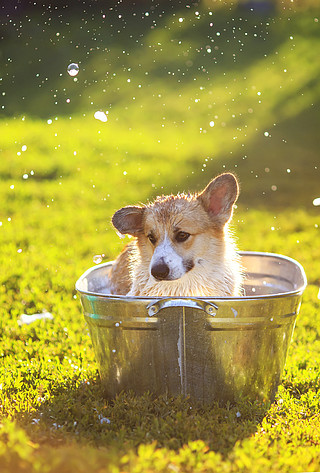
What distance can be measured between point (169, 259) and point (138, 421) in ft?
3.71

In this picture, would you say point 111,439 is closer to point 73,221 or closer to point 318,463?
point 318,463

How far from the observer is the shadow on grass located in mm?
3824

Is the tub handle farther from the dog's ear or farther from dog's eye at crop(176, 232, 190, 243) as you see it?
the dog's ear

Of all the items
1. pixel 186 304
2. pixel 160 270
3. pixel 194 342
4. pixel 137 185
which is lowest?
pixel 137 185

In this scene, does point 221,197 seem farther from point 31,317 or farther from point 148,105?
point 148,105

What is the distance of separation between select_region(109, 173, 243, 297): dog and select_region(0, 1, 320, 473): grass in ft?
2.98

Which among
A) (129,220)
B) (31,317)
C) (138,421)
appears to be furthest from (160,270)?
(31,317)

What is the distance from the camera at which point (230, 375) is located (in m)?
4.35

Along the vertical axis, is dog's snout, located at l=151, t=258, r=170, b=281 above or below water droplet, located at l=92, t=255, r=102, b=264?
above

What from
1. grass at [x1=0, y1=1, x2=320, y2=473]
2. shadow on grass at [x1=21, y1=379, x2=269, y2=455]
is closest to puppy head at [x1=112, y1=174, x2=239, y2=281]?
shadow on grass at [x1=21, y1=379, x2=269, y2=455]

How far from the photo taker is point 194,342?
14.0ft

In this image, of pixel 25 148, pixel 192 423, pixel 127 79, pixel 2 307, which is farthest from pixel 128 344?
pixel 127 79

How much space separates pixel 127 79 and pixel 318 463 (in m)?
20.2

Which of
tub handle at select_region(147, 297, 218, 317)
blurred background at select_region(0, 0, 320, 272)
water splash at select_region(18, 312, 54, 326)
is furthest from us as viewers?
blurred background at select_region(0, 0, 320, 272)
